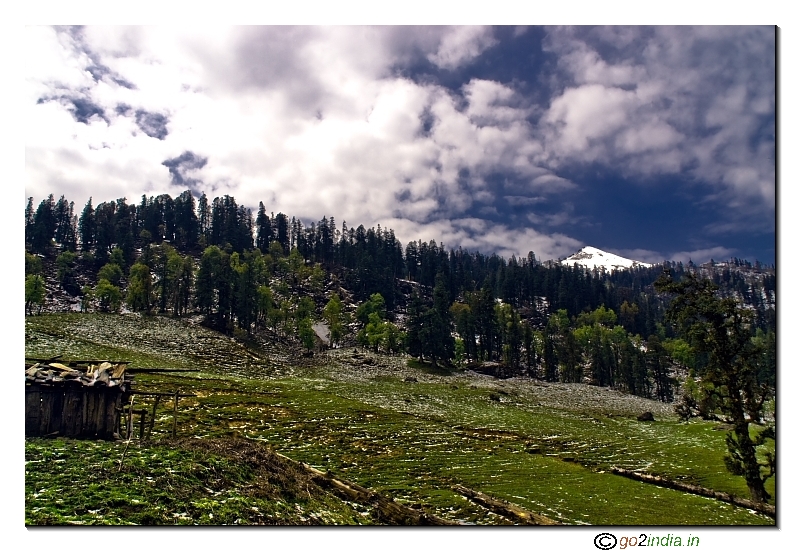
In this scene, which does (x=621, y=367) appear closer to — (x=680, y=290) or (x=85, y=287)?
(x=680, y=290)

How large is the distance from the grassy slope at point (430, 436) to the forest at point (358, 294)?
1589 centimetres

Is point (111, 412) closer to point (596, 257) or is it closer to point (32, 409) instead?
point (32, 409)

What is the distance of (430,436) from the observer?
26.9m

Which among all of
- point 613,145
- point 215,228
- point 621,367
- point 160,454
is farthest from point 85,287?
point 621,367

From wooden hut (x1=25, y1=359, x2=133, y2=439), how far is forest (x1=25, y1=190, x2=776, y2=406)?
3969 centimetres

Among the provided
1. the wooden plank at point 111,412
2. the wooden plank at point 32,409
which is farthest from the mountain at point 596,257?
the wooden plank at point 32,409

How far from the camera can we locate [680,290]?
1548cm

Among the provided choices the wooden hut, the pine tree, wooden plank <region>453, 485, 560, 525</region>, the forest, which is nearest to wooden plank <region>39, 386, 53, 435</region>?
the wooden hut
